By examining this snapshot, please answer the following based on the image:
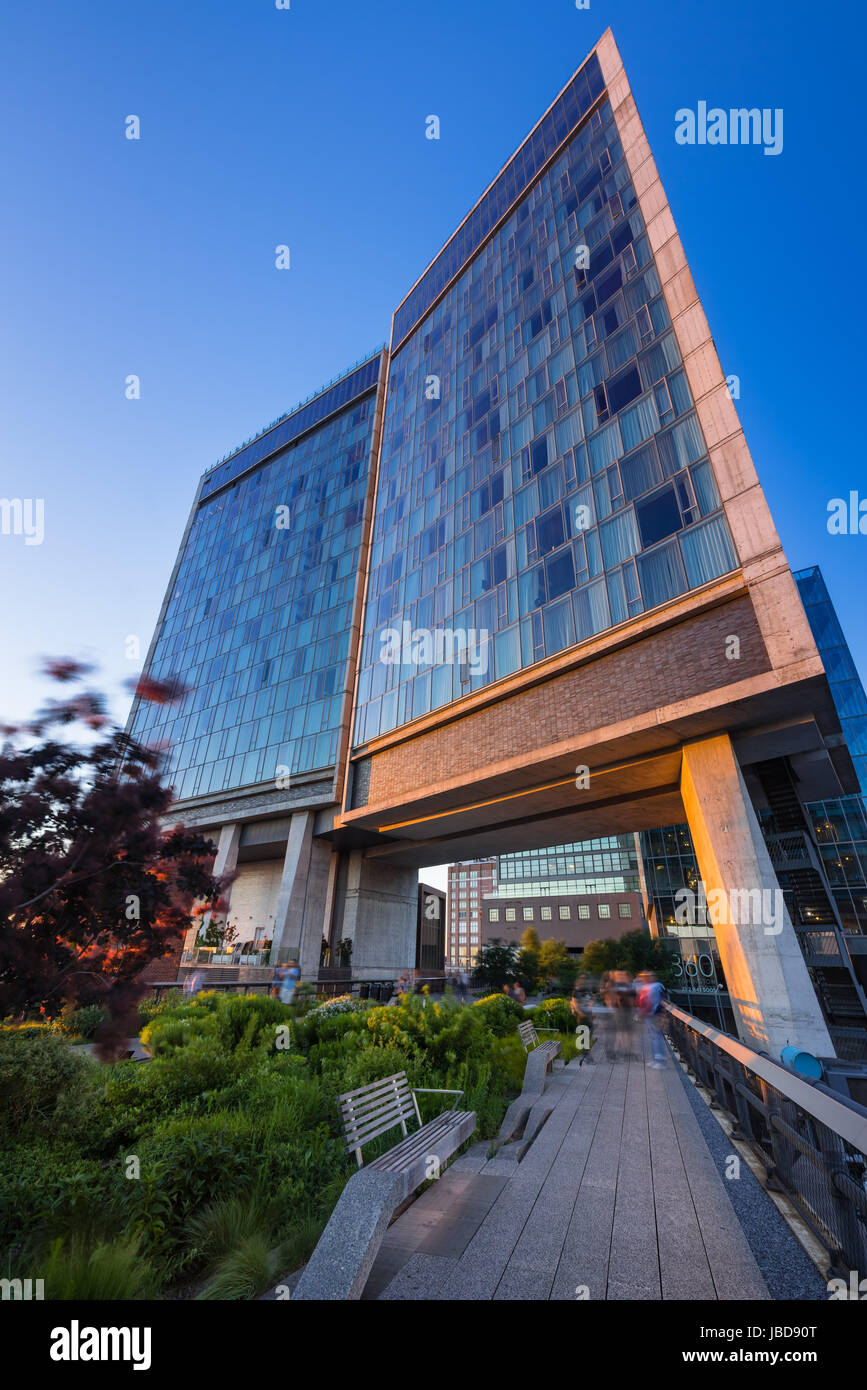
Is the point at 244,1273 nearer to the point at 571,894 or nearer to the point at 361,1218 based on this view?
the point at 361,1218

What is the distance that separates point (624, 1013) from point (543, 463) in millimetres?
22068

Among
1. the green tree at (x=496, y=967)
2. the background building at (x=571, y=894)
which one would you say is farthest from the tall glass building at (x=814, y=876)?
the background building at (x=571, y=894)

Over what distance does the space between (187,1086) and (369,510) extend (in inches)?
1253

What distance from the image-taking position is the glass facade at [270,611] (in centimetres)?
3120

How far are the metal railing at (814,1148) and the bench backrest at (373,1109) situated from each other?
130 inches

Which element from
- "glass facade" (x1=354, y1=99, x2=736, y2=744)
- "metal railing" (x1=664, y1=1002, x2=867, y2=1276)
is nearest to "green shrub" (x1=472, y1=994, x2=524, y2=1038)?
"metal railing" (x1=664, y1=1002, x2=867, y2=1276)

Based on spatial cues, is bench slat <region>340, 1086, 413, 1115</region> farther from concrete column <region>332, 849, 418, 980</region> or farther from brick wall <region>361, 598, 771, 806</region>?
concrete column <region>332, 849, 418, 980</region>

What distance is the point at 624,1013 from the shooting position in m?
22.6

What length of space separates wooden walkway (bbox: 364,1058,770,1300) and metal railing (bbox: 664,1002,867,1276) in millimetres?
500

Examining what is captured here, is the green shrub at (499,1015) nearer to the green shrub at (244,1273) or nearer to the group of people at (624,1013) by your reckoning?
the group of people at (624,1013)

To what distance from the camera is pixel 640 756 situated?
56.6ft

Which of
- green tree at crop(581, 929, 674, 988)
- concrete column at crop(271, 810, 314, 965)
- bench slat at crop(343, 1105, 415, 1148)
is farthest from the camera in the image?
green tree at crop(581, 929, 674, 988)

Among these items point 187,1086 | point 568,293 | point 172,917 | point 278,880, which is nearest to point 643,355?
point 568,293

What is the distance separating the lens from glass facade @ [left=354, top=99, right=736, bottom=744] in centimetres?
1742
